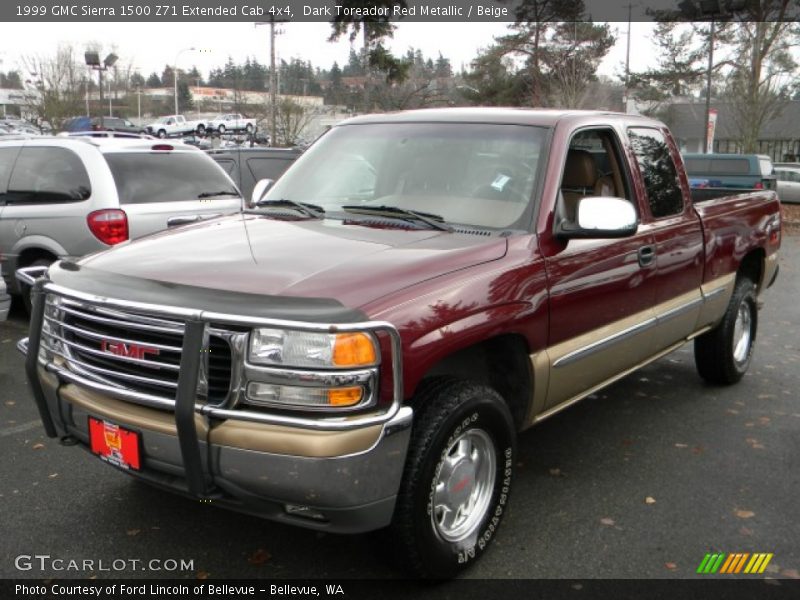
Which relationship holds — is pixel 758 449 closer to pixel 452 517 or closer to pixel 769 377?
pixel 769 377

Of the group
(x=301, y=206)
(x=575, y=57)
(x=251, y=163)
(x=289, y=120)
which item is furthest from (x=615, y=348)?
(x=575, y=57)

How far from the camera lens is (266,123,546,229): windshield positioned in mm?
3744

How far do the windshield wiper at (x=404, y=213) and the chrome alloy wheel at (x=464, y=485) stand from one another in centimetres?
101

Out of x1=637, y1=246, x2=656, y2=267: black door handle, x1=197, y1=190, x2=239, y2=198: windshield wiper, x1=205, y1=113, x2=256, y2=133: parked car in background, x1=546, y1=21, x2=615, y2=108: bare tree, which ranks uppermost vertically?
x1=546, y1=21, x2=615, y2=108: bare tree

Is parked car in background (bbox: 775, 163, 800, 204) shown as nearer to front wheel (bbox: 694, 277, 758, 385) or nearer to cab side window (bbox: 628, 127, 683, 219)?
front wheel (bbox: 694, 277, 758, 385)

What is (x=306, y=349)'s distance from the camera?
8.39 ft

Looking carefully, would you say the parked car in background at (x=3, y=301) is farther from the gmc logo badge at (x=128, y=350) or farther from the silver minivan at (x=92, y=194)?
the gmc logo badge at (x=128, y=350)

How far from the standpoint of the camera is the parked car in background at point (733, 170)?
19.2 metres

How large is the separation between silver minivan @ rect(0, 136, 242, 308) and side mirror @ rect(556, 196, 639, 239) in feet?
13.6

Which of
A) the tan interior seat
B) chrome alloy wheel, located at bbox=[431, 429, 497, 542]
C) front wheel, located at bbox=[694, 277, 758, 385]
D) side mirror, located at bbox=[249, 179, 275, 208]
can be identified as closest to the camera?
chrome alloy wheel, located at bbox=[431, 429, 497, 542]

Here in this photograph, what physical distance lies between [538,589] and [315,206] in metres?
2.17

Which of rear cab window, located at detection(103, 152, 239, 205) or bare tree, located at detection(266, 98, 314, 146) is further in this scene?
bare tree, located at detection(266, 98, 314, 146)

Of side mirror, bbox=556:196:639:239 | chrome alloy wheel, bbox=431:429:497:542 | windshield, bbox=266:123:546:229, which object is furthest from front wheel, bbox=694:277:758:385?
chrome alloy wheel, bbox=431:429:497:542

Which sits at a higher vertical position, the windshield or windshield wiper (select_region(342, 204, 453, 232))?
the windshield
